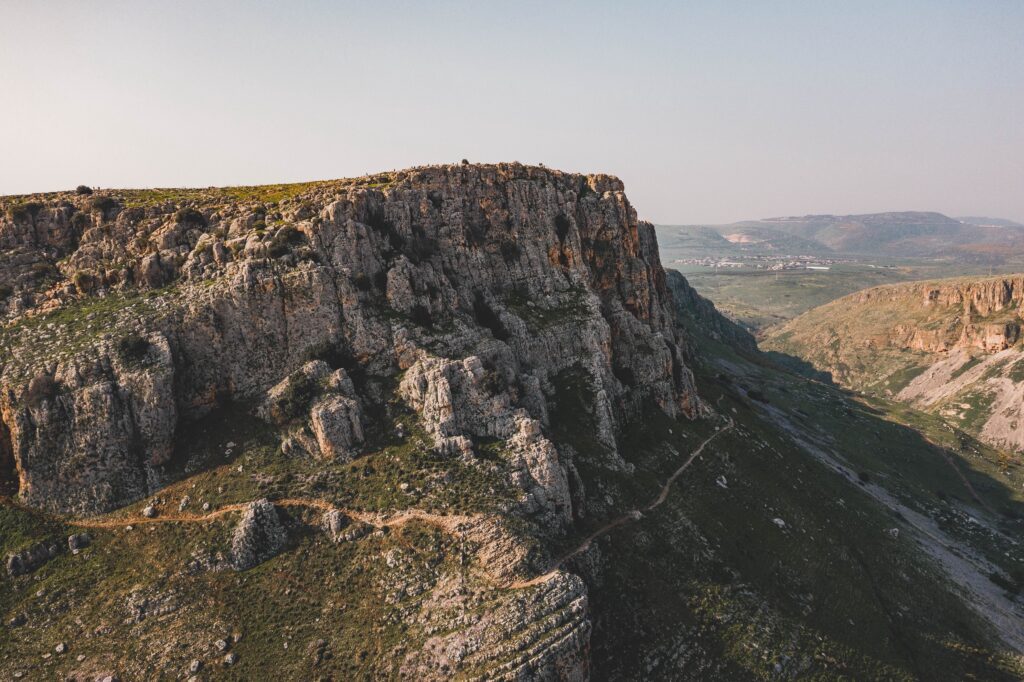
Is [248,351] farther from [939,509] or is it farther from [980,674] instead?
[939,509]

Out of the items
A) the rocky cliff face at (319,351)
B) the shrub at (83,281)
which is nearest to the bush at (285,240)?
the rocky cliff face at (319,351)

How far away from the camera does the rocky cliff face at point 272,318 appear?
194 ft

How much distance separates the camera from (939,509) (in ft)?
423

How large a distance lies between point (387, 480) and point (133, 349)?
34364 mm

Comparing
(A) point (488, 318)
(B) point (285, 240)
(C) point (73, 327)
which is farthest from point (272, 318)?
(A) point (488, 318)

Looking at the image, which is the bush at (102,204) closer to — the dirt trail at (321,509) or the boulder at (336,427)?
the dirt trail at (321,509)

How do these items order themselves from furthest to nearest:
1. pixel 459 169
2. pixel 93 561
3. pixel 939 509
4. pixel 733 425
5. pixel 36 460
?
pixel 939 509 → pixel 733 425 → pixel 459 169 → pixel 36 460 → pixel 93 561

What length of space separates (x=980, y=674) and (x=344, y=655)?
81822mm

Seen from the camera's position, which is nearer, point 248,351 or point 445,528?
point 445,528

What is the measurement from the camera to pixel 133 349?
62500 millimetres

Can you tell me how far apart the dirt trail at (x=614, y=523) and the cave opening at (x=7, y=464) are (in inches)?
2202

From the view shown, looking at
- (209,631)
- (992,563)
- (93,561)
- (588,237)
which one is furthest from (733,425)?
(93,561)

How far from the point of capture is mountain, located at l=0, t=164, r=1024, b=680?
5012cm

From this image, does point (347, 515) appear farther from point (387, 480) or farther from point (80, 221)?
point (80, 221)
